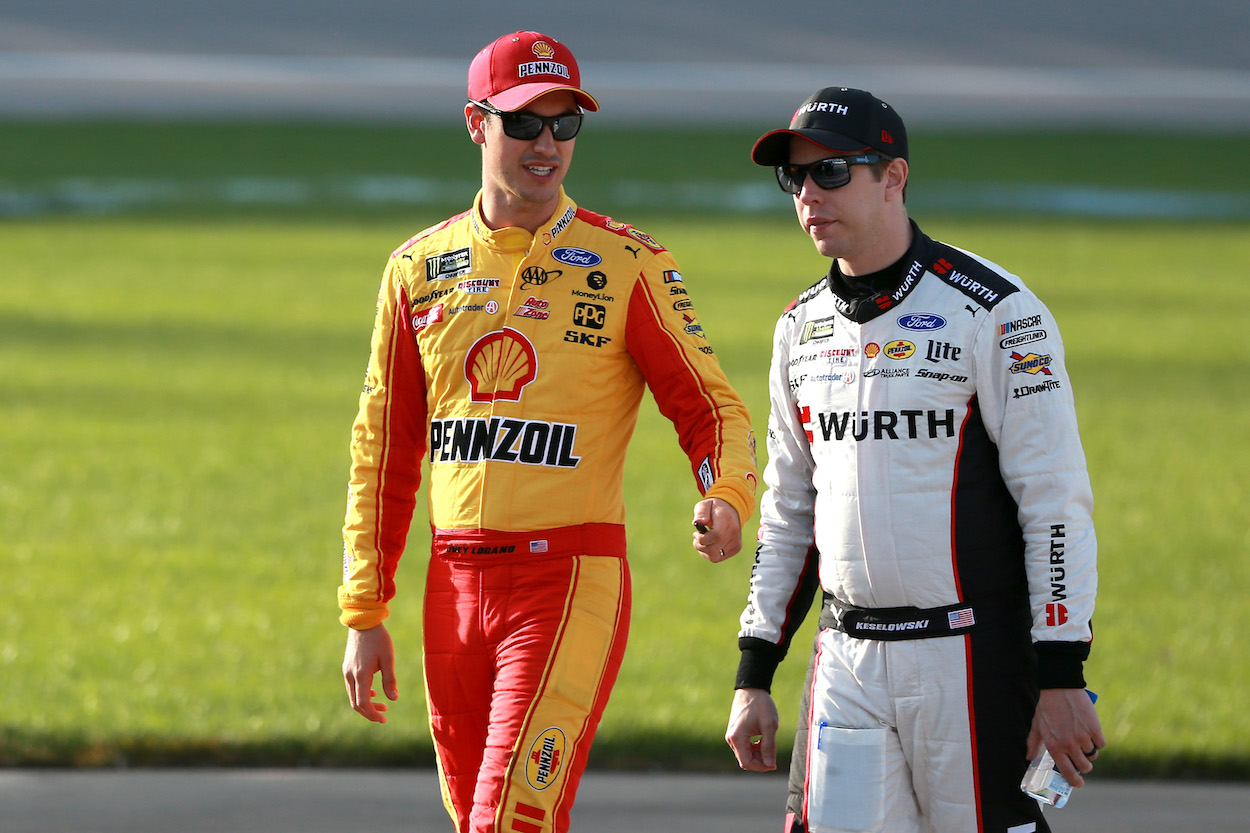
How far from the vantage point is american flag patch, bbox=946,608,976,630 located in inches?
135

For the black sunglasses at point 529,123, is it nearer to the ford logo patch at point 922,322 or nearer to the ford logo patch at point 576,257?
the ford logo patch at point 576,257

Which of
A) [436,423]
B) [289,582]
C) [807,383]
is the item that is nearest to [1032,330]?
[807,383]

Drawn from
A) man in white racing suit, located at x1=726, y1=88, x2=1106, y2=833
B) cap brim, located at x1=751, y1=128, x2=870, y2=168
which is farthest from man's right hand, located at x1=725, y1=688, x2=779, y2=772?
cap brim, located at x1=751, y1=128, x2=870, y2=168

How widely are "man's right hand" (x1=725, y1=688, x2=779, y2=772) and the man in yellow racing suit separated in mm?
333

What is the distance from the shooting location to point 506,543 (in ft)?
12.5

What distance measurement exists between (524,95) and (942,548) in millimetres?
1450

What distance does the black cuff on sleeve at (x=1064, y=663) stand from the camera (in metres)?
3.24

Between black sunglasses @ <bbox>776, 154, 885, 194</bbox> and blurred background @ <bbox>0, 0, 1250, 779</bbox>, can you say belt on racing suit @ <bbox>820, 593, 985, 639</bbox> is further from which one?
blurred background @ <bbox>0, 0, 1250, 779</bbox>

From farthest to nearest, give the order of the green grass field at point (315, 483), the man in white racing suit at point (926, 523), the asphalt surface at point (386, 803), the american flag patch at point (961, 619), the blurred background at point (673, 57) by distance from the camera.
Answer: the blurred background at point (673, 57) < the green grass field at point (315, 483) < the asphalt surface at point (386, 803) < the american flag patch at point (961, 619) < the man in white racing suit at point (926, 523)

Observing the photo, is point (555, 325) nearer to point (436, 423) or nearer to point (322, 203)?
point (436, 423)

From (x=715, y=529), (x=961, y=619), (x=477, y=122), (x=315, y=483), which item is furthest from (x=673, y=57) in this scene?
(x=961, y=619)

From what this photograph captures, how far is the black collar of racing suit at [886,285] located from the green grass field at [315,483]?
10.4ft

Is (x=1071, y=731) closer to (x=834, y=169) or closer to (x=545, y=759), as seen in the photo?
(x=545, y=759)

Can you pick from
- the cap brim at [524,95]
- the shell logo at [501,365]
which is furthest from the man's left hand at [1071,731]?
the cap brim at [524,95]
